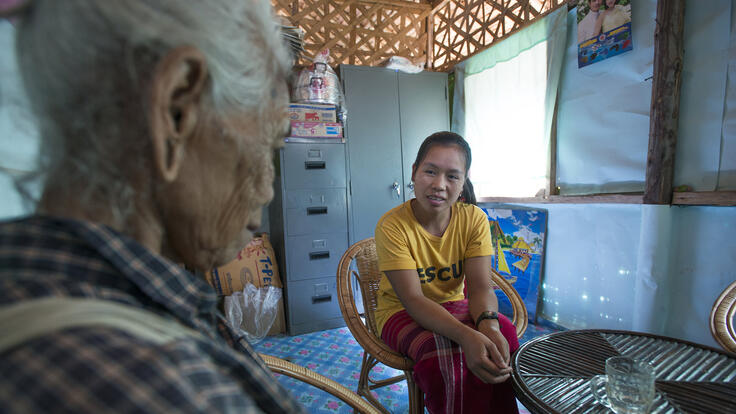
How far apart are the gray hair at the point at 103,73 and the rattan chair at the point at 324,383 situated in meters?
0.58

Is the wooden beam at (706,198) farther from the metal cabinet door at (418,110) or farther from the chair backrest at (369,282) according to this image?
the metal cabinet door at (418,110)

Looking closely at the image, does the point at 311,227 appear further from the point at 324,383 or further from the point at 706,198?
the point at 706,198

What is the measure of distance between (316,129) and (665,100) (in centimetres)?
202

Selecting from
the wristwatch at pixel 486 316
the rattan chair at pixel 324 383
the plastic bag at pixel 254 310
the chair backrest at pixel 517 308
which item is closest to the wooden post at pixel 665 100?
the chair backrest at pixel 517 308

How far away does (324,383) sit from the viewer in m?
0.77

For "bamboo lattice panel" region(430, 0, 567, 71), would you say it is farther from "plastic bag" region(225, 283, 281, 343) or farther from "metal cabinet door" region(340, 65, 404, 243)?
"plastic bag" region(225, 283, 281, 343)

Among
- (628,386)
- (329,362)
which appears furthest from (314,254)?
(628,386)

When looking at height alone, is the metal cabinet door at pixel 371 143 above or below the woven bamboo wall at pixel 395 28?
below

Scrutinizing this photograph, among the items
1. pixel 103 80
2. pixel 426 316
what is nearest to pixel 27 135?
pixel 103 80

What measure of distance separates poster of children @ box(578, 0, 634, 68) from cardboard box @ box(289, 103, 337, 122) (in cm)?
164

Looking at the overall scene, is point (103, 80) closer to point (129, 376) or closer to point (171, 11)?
point (171, 11)

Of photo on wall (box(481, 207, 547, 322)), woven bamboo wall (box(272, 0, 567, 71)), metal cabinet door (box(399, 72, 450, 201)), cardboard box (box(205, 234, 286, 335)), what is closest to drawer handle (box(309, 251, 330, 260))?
cardboard box (box(205, 234, 286, 335))

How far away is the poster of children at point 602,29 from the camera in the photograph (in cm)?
178

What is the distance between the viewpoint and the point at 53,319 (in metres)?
0.21
